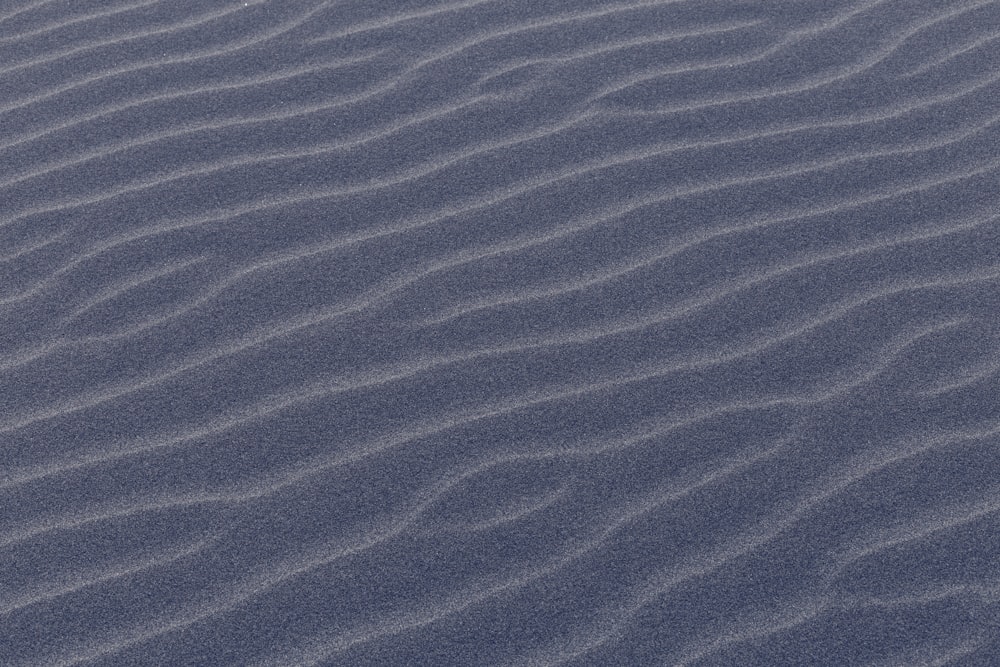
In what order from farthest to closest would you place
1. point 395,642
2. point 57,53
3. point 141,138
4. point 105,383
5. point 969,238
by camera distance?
1. point 57,53
2. point 141,138
3. point 969,238
4. point 105,383
5. point 395,642

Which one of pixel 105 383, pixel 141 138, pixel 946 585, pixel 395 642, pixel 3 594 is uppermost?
pixel 141 138

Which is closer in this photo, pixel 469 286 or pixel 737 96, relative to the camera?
pixel 469 286

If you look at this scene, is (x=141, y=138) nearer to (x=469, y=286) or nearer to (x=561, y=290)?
(x=469, y=286)

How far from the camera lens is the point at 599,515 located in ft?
8.43

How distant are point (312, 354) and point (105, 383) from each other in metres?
0.48

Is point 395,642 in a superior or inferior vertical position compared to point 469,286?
inferior

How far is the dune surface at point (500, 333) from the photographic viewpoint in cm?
246

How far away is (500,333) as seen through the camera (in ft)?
9.40

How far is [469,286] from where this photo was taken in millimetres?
2957

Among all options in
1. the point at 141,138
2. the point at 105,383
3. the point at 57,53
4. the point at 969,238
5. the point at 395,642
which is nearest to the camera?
the point at 395,642

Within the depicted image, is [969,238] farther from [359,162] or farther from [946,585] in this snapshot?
[359,162]

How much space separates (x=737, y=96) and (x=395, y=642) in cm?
185

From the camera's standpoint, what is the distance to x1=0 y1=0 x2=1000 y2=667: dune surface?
246 centimetres

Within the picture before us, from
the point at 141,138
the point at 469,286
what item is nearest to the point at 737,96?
the point at 469,286
